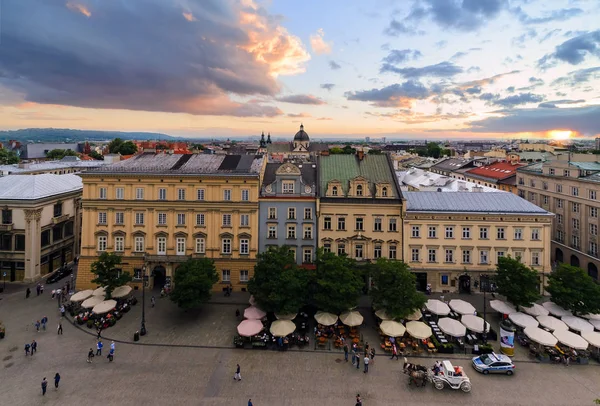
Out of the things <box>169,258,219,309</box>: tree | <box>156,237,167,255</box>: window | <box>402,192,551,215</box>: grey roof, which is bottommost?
<box>169,258,219,309</box>: tree

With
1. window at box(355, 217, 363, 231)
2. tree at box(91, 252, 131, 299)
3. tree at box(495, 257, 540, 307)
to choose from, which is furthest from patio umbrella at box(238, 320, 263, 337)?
tree at box(495, 257, 540, 307)

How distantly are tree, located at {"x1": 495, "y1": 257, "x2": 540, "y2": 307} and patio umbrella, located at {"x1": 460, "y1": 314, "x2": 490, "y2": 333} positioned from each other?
5.13m

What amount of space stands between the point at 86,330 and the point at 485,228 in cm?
4964

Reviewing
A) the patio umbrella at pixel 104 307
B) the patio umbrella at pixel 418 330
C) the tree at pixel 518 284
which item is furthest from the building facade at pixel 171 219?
the tree at pixel 518 284

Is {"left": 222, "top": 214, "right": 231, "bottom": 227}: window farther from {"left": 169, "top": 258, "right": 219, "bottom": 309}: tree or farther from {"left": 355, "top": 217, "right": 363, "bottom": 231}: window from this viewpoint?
{"left": 355, "top": 217, "right": 363, "bottom": 231}: window

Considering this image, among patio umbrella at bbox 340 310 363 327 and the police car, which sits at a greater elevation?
patio umbrella at bbox 340 310 363 327

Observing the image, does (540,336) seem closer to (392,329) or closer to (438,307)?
(438,307)

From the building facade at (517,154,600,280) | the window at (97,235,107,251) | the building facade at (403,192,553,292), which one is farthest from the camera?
the building facade at (517,154,600,280)

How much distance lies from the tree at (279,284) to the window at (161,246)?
15.9 metres

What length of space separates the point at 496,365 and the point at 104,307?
4019 centimetres

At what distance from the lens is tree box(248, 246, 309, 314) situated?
37.2 meters

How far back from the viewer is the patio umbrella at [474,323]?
3647 cm

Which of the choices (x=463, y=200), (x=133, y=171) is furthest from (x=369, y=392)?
(x=133, y=171)

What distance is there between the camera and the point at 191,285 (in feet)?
130
